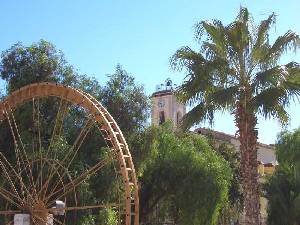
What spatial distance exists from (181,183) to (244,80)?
8.93 metres

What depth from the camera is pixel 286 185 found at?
35.2 m

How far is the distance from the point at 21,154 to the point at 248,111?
7050mm

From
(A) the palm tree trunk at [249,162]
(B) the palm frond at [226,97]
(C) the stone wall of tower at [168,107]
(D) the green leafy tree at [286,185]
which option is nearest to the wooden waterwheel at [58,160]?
(B) the palm frond at [226,97]

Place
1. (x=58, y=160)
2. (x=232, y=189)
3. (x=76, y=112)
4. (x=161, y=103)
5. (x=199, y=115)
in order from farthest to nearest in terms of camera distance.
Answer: (x=161, y=103), (x=232, y=189), (x=76, y=112), (x=199, y=115), (x=58, y=160)

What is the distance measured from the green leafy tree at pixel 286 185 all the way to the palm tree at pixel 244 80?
1546cm

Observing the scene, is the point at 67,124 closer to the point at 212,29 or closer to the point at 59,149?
the point at 59,149

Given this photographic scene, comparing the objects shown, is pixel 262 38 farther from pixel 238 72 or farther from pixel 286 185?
pixel 286 185

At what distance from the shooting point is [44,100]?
20.9m

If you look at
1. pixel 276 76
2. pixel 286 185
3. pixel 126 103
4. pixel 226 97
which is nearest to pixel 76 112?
pixel 126 103

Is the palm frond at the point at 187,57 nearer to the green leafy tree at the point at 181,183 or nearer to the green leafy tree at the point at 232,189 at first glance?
the green leafy tree at the point at 181,183

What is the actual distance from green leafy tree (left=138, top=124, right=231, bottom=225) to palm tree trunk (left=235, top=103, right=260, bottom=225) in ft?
22.0

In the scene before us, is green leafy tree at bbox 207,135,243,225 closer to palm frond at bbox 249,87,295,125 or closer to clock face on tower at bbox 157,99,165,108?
clock face on tower at bbox 157,99,165,108

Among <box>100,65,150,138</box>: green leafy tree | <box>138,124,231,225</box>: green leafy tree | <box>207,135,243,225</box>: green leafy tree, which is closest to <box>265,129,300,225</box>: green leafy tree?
<box>207,135,243,225</box>: green leafy tree

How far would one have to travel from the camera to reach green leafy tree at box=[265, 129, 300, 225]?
3388 cm
